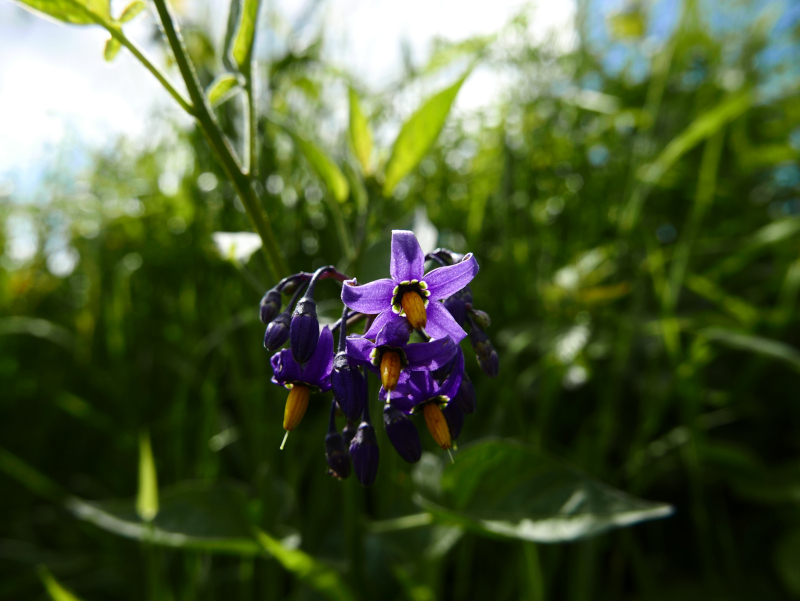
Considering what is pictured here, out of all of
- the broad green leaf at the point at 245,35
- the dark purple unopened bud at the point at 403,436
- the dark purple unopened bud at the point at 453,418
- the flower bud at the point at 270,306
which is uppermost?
the broad green leaf at the point at 245,35

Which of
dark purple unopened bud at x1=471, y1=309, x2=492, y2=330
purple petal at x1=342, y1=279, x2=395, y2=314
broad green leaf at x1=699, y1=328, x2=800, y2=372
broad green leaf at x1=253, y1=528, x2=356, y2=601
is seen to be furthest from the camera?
broad green leaf at x1=699, y1=328, x2=800, y2=372

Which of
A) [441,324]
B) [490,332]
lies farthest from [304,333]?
[490,332]

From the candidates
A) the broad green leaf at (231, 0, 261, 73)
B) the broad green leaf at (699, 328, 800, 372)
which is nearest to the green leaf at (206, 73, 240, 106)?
the broad green leaf at (231, 0, 261, 73)

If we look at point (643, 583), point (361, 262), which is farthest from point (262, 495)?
point (643, 583)

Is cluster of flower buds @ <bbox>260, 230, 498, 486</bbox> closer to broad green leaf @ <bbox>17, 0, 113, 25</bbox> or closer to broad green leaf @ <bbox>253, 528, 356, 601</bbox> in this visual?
broad green leaf @ <bbox>253, 528, 356, 601</bbox>

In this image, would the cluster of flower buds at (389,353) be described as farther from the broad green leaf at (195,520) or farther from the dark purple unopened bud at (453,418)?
the broad green leaf at (195,520)

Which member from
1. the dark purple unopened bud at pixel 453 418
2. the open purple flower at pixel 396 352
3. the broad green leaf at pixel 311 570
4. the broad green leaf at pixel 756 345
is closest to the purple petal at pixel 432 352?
the open purple flower at pixel 396 352

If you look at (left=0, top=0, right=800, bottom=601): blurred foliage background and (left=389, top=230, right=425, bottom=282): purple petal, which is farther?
(left=0, top=0, right=800, bottom=601): blurred foliage background
